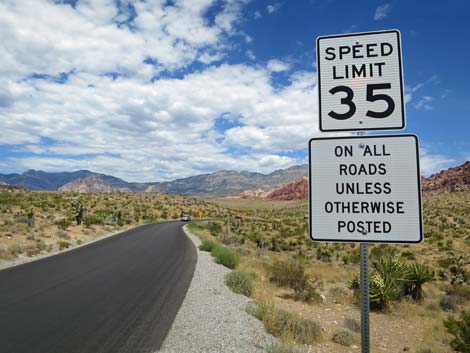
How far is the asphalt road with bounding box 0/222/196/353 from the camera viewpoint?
6355 millimetres

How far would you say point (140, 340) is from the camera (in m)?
6.46

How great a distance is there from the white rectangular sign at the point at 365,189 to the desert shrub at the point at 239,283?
8.59m

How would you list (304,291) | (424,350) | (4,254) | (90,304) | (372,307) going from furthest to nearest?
(4,254) < (304,291) < (372,307) < (90,304) < (424,350)

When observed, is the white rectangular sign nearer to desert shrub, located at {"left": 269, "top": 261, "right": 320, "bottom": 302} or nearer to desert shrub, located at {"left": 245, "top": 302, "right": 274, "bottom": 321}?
desert shrub, located at {"left": 245, "top": 302, "right": 274, "bottom": 321}

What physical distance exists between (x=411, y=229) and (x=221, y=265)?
558 inches

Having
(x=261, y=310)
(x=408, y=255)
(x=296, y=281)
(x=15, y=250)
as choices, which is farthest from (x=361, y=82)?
(x=408, y=255)

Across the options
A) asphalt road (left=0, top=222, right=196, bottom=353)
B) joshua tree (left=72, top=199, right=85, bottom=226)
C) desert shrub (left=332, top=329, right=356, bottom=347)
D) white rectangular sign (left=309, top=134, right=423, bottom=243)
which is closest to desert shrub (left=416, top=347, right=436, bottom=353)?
desert shrub (left=332, top=329, right=356, bottom=347)

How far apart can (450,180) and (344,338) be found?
143 meters

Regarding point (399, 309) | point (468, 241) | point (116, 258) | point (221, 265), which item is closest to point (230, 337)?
point (399, 309)

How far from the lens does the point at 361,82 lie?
123 inches

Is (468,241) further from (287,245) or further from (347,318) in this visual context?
(347,318)

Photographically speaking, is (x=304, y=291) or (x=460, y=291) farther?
(x=460, y=291)

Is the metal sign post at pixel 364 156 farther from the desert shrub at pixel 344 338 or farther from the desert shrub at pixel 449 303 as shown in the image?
the desert shrub at pixel 449 303

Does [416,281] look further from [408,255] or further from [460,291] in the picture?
[408,255]
